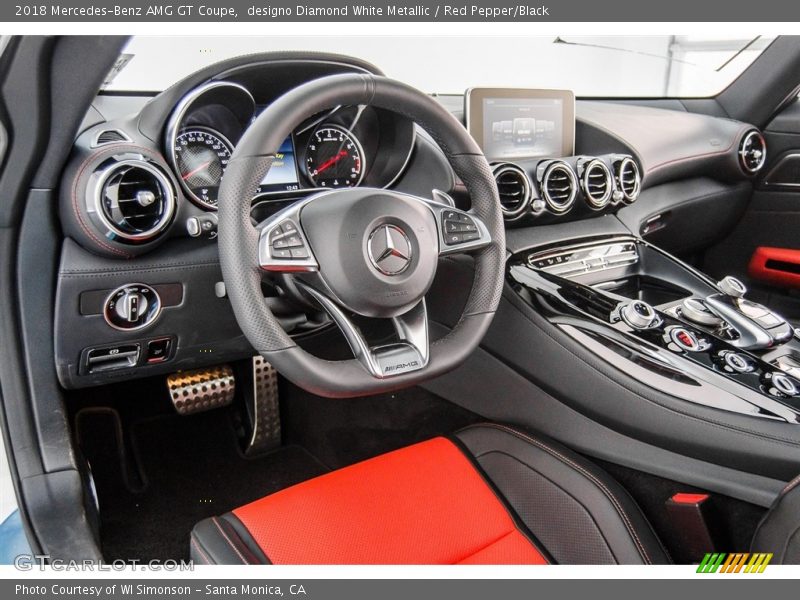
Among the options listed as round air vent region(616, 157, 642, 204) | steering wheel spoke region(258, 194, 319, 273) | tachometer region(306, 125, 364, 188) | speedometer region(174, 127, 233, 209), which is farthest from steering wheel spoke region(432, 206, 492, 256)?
round air vent region(616, 157, 642, 204)

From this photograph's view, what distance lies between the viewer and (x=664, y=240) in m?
2.52

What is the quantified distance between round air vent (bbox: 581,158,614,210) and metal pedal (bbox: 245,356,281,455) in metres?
1.03

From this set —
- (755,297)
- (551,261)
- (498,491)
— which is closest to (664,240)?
(755,297)

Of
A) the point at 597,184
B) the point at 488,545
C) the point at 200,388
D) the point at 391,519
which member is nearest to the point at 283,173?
the point at 200,388

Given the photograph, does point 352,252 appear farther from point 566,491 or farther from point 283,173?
point 566,491

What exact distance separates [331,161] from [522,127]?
67cm

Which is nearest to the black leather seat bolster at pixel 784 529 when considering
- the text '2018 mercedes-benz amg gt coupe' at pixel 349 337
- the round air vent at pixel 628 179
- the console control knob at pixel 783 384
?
the text '2018 mercedes-benz amg gt coupe' at pixel 349 337

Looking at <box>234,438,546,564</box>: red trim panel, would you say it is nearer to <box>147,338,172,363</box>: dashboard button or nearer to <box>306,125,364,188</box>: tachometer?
<box>147,338,172,363</box>: dashboard button

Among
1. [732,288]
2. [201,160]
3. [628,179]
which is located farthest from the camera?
[628,179]

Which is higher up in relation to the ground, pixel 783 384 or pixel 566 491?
pixel 783 384

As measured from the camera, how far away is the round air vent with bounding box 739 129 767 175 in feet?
8.50

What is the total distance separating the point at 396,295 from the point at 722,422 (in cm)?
68

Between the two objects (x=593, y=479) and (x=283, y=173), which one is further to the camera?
(x=283, y=173)

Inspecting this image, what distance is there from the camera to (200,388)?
5.71 ft
